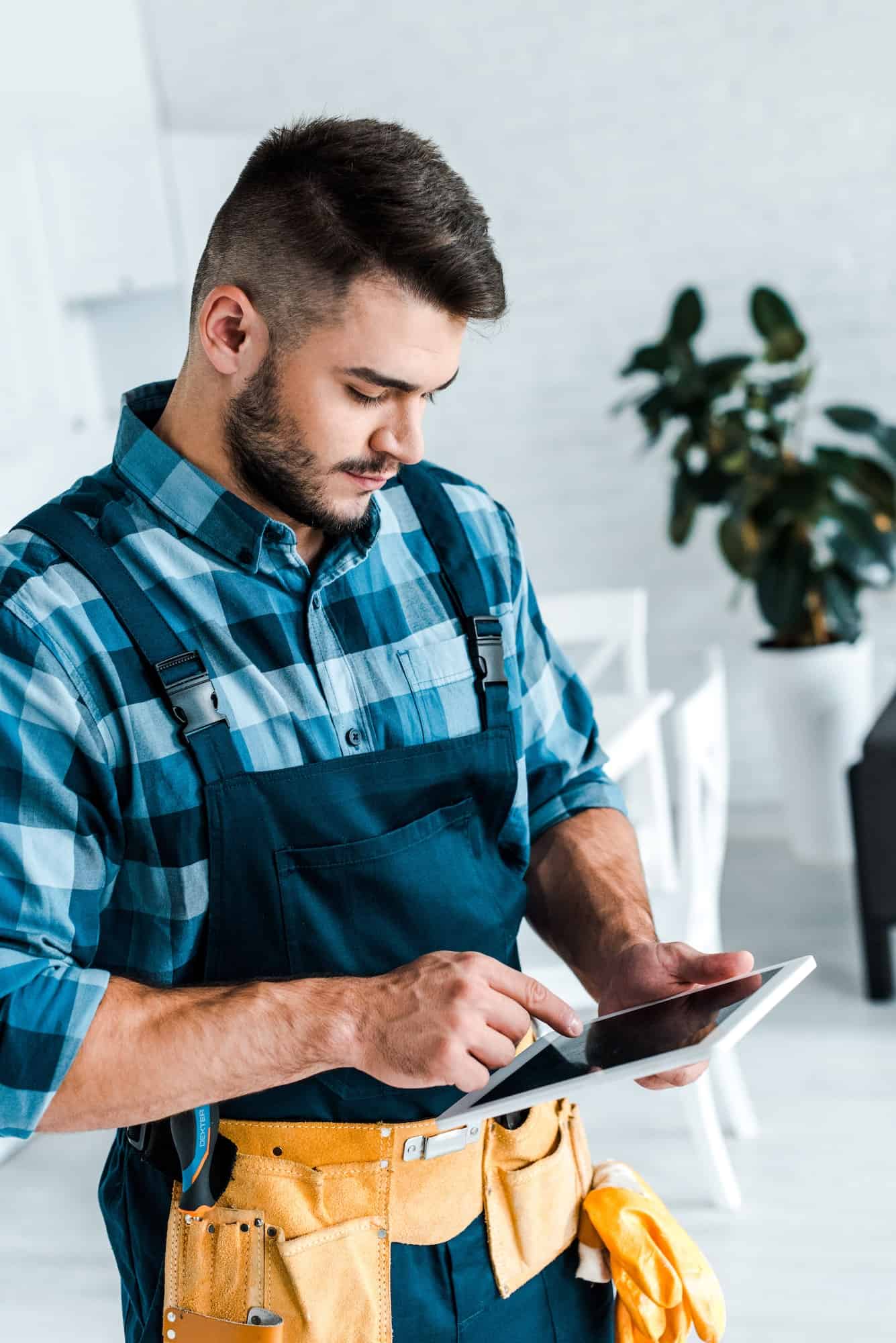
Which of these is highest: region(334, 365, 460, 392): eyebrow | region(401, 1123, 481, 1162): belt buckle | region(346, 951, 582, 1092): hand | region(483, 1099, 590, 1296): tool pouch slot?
region(334, 365, 460, 392): eyebrow

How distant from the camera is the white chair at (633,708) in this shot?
2.84 meters

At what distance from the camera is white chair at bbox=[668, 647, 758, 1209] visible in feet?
8.43

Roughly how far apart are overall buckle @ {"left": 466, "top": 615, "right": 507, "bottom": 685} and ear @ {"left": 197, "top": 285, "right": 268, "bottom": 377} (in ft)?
0.89

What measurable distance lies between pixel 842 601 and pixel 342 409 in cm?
281

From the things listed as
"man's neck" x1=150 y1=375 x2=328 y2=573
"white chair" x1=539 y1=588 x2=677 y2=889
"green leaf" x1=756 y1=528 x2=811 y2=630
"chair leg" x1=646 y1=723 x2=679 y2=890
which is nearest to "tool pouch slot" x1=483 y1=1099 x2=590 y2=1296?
"man's neck" x1=150 y1=375 x2=328 y2=573

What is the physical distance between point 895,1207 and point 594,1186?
1.59 metres

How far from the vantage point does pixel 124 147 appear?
3.79 meters

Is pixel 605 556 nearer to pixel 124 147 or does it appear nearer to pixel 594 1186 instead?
pixel 124 147

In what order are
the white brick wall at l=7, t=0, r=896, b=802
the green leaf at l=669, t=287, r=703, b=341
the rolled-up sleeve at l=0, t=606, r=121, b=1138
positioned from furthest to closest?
1. the white brick wall at l=7, t=0, r=896, b=802
2. the green leaf at l=669, t=287, r=703, b=341
3. the rolled-up sleeve at l=0, t=606, r=121, b=1138

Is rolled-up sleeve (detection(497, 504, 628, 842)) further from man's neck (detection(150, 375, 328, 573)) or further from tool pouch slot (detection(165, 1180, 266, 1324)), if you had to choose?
tool pouch slot (detection(165, 1180, 266, 1324))

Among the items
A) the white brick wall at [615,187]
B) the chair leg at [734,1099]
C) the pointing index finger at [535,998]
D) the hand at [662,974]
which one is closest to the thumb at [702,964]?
the hand at [662,974]

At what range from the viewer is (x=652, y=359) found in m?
3.75

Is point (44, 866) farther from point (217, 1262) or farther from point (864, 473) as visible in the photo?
point (864, 473)

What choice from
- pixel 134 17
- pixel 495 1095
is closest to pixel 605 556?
pixel 134 17
